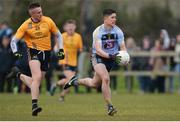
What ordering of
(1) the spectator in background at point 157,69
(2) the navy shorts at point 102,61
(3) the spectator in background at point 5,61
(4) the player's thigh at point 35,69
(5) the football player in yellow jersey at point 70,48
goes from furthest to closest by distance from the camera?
(1) the spectator in background at point 157,69 → (3) the spectator in background at point 5,61 → (5) the football player in yellow jersey at point 70,48 → (2) the navy shorts at point 102,61 → (4) the player's thigh at point 35,69

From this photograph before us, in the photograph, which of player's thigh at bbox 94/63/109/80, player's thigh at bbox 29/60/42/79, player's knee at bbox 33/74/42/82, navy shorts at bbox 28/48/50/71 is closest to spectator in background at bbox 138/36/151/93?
navy shorts at bbox 28/48/50/71

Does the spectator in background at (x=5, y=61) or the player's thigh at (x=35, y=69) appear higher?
the spectator in background at (x=5, y=61)

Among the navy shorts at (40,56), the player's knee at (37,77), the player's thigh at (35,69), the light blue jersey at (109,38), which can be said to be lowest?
the player's knee at (37,77)

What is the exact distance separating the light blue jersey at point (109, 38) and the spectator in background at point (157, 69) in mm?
14854

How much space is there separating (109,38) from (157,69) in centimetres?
1521

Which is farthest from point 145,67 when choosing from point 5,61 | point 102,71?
point 102,71

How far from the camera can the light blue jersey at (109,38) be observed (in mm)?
17672

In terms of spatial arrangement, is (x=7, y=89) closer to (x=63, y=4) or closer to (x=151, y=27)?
(x=63, y=4)

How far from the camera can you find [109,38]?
1773 cm

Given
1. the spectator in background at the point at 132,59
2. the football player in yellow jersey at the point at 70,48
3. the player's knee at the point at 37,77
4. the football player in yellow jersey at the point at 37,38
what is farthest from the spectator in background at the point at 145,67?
the player's knee at the point at 37,77

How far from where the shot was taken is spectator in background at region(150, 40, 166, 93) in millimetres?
32688

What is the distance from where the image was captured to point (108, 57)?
1750cm

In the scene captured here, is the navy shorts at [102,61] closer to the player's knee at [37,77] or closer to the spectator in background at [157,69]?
the player's knee at [37,77]

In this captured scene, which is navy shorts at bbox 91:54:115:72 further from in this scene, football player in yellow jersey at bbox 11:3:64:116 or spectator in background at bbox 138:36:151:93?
spectator in background at bbox 138:36:151:93
